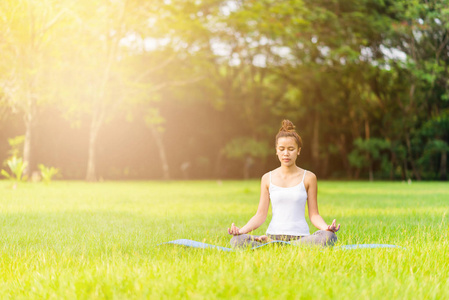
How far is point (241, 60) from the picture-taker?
28359 mm

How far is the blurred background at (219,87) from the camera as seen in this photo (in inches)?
812

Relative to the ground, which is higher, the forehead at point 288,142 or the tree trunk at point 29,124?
the tree trunk at point 29,124

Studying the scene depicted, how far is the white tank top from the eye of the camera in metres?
4.81

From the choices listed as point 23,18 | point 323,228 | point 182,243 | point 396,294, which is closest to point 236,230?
point 182,243

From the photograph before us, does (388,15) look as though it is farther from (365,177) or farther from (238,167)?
(238,167)

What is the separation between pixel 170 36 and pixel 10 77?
28.5 ft

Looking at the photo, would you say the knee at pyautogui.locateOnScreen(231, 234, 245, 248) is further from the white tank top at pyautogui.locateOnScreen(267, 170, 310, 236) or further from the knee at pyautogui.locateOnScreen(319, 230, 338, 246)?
the knee at pyautogui.locateOnScreen(319, 230, 338, 246)

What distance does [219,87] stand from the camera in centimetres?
3073

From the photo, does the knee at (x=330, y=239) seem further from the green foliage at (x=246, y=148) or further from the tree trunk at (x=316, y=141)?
the tree trunk at (x=316, y=141)

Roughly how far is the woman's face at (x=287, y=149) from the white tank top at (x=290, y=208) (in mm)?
252

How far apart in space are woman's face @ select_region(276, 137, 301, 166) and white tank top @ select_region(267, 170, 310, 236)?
0.83ft

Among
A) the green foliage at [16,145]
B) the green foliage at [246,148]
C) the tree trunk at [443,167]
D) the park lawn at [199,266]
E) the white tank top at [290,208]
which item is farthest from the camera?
the tree trunk at [443,167]

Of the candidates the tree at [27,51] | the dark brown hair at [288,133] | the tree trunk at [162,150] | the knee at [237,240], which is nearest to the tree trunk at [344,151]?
the tree trunk at [162,150]

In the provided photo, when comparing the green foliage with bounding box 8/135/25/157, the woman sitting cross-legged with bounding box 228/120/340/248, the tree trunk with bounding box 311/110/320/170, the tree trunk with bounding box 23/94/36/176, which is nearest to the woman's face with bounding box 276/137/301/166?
the woman sitting cross-legged with bounding box 228/120/340/248
